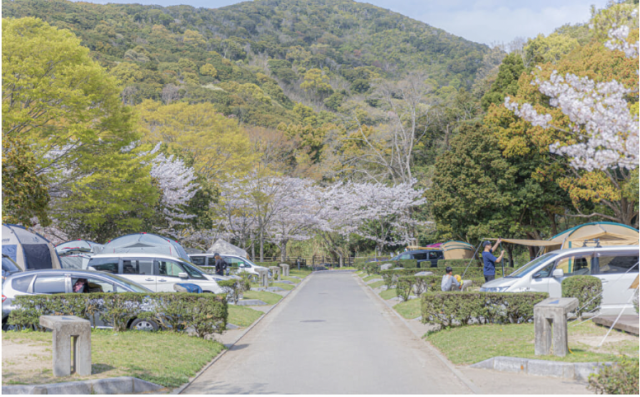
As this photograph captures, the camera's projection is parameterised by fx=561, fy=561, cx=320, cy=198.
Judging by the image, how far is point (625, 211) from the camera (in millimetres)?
29359

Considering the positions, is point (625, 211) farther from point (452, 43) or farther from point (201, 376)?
point (452, 43)

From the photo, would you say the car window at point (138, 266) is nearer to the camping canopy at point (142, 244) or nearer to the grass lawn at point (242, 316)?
the grass lawn at point (242, 316)

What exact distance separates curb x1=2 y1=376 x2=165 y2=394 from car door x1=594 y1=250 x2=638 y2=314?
1091cm

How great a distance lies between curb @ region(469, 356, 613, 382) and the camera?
26.8 feet

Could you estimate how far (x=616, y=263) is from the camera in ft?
47.9

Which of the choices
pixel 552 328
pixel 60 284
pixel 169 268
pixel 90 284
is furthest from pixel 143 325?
pixel 552 328

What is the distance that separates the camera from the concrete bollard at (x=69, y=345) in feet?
25.3

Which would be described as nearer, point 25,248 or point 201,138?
point 25,248

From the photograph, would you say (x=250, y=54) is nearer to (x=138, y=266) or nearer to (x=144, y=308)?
(x=138, y=266)

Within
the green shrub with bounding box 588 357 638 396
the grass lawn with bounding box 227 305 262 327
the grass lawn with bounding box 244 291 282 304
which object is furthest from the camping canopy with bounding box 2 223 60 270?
the green shrub with bounding box 588 357 638 396

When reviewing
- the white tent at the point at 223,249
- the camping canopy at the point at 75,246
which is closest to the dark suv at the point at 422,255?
the white tent at the point at 223,249

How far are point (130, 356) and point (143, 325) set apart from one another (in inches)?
110

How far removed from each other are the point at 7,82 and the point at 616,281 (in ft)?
77.7

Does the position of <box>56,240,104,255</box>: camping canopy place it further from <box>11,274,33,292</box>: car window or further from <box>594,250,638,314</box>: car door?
<box>594,250,638,314</box>: car door
